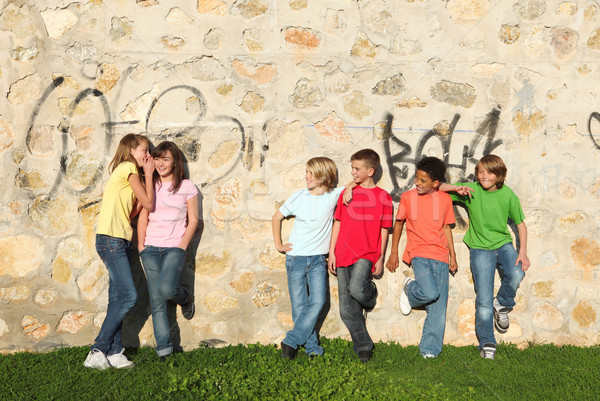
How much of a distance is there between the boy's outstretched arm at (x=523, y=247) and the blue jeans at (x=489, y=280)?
3 centimetres

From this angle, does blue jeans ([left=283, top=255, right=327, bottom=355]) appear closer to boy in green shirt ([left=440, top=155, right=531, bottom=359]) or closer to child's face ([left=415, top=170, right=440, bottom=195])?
child's face ([left=415, top=170, right=440, bottom=195])

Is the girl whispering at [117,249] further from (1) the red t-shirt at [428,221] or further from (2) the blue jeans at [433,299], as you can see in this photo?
(2) the blue jeans at [433,299]

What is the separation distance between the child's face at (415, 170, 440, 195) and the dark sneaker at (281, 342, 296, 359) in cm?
166

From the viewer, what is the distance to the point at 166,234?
4355 mm

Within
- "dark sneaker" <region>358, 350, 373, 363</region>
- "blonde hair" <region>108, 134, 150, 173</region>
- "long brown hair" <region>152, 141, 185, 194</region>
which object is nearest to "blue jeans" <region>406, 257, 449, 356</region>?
"dark sneaker" <region>358, 350, 373, 363</region>

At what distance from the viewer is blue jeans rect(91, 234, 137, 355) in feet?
13.7

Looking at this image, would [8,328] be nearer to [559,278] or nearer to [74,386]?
[74,386]

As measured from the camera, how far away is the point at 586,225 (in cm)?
473

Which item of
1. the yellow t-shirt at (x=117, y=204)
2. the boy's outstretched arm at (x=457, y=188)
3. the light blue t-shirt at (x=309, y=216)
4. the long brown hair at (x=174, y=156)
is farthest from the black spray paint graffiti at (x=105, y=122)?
the boy's outstretched arm at (x=457, y=188)

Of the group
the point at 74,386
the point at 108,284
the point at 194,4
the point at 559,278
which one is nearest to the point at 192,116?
the point at 194,4

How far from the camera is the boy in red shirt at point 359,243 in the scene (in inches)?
172

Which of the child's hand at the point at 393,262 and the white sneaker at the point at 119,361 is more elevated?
the child's hand at the point at 393,262

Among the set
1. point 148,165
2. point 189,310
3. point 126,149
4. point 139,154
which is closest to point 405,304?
point 189,310

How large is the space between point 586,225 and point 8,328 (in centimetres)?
499
